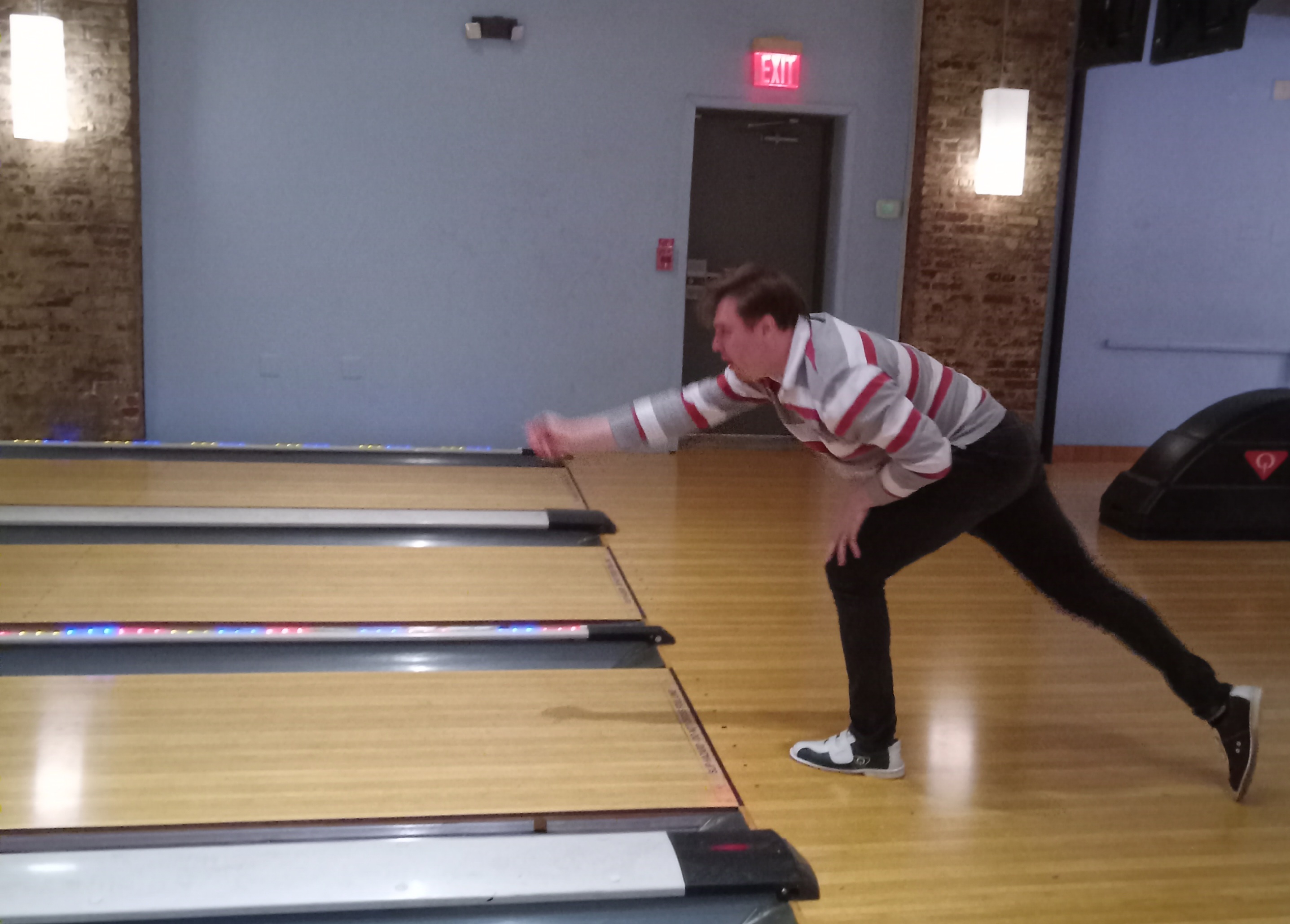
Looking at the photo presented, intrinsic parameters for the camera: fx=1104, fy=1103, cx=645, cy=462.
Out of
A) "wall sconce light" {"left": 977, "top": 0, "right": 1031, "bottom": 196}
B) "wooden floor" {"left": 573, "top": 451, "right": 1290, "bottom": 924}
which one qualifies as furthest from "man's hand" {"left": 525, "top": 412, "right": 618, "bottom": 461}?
"wall sconce light" {"left": 977, "top": 0, "right": 1031, "bottom": 196}

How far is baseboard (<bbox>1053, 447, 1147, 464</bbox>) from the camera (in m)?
7.44

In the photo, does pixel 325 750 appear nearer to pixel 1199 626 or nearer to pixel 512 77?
pixel 1199 626

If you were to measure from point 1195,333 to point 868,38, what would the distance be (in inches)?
116

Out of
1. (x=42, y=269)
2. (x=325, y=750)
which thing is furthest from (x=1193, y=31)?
(x=42, y=269)

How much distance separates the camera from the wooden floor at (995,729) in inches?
83.6

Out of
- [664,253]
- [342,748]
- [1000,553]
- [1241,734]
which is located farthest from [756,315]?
[664,253]

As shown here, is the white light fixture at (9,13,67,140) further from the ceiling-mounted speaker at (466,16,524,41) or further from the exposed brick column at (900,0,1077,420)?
the exposed brick column at (900,0,1077,420)

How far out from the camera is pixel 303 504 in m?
4.87

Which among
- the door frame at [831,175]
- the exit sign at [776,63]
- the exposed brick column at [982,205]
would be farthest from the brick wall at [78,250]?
the exposed brick column at [982,205]

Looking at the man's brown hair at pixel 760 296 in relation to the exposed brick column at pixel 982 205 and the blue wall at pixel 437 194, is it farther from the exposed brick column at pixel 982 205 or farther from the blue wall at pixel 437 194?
the exposed brick column at pixel 982 205

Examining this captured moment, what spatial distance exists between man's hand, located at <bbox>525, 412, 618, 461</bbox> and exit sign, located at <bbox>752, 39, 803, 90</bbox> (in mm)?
5033

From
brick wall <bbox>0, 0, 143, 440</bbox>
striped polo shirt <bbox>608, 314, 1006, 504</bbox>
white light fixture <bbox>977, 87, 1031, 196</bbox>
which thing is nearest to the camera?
striped polo shirt <bbox>608, 314, 1006, 504</bbox>

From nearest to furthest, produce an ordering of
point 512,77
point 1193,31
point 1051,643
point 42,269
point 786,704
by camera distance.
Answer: point 786,704 < point 1051,643 < point 1193,31 < point 42,269 < point 512,77

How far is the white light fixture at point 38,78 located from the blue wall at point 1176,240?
6147 mm
